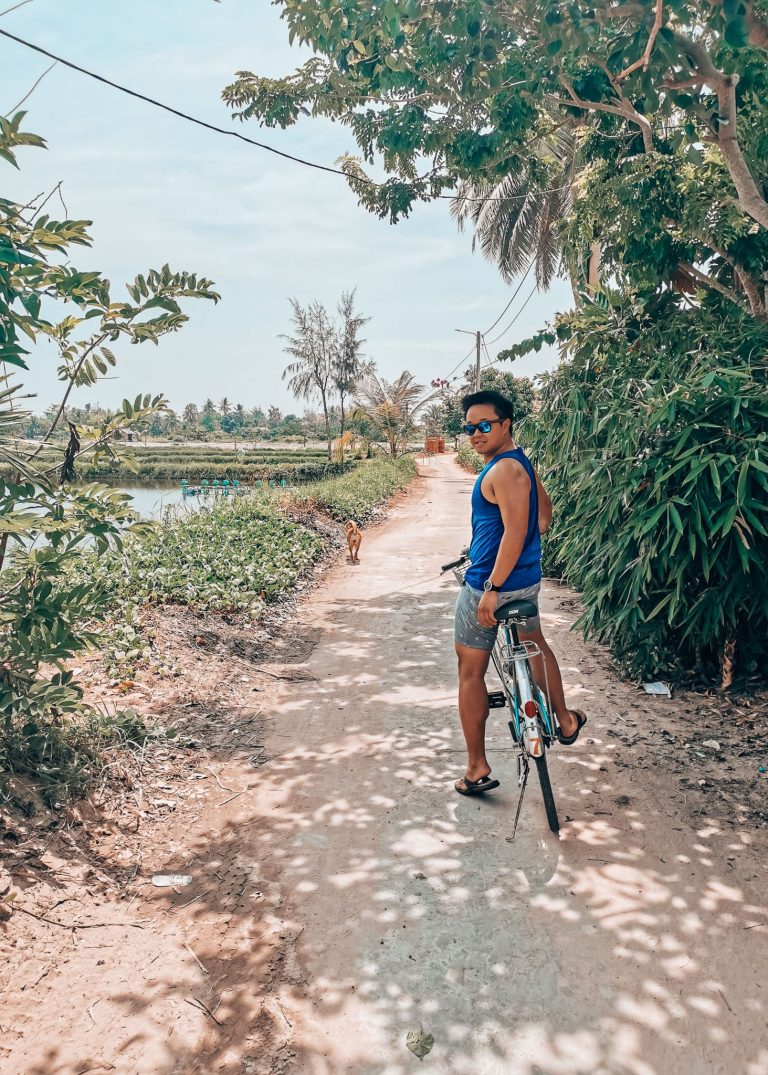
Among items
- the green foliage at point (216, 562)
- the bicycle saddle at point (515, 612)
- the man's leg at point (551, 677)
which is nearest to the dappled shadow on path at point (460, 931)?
the man's leg at point (551, 677)

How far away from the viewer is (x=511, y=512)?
11.2 feet

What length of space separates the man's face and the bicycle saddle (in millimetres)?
763

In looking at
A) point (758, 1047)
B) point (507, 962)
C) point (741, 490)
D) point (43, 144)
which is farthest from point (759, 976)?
point (43, 144)

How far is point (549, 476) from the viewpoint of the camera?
7965mm

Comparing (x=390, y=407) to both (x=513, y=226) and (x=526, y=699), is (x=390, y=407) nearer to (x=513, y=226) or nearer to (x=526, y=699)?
(x=513, y=226)

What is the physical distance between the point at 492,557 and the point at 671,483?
1888mm

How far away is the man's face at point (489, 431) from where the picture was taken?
353 centimetres

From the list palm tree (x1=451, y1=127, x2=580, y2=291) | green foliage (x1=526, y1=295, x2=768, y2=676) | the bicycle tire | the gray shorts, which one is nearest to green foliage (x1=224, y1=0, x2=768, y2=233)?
green foliage (x1=526, y1=295, x2=768, y2=676)

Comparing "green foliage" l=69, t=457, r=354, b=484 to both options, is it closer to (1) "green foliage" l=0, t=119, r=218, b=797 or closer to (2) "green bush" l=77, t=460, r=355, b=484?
(2) "green bush" l=77, t=460, r=355, b=484

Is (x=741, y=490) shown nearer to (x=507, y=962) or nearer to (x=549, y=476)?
(x=507, y=962)

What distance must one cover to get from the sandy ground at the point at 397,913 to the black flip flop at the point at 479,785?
54 mm

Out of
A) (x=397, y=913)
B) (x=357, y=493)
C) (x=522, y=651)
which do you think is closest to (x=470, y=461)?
(x=357, y=493)

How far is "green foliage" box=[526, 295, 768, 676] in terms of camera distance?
4441mm

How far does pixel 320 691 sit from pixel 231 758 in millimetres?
1209
